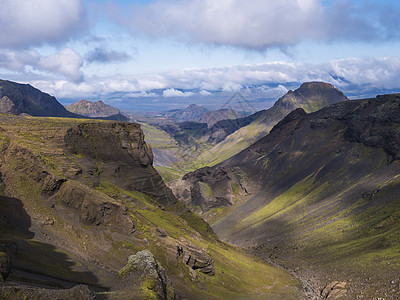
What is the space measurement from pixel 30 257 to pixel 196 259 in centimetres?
4790

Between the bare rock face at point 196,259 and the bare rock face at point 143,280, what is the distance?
34889 millimetres

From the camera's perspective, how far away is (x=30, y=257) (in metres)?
56.0

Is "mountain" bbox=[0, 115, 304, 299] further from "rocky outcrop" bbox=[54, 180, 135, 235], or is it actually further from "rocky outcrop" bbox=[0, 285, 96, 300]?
"rocky outcrop" bbox=[54, 180, 135, 235]

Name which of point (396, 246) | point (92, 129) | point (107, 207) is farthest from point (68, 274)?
point (396, 246)

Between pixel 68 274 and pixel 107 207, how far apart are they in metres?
30.2

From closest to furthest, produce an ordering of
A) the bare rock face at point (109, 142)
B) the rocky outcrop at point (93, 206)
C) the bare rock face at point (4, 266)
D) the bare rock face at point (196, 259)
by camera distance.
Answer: the bare rock face at point (4, 266) → the rocky outcrop at point (93, 206) → the bare rock face at point (196, 259) → the bare rock face at point (109, 142)

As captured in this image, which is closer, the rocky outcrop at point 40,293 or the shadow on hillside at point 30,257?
the rocky outcrop at point 40,293

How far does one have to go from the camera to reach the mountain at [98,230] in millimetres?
50469

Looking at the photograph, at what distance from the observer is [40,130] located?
101250 millimetres

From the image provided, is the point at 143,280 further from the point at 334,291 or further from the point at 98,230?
the point at 334,291

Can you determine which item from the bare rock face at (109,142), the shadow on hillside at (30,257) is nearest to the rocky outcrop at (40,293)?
the shadow on hillside at (30,257)

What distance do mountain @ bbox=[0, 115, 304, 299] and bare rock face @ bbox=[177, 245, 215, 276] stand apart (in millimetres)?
323

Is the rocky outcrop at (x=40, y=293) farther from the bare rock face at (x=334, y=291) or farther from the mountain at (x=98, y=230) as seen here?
the bare rock face at (x=334, y=291)

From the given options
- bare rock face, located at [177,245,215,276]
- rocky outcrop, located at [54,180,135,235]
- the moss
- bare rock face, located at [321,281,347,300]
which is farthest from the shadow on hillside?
bare rock face, located at [321,281,347,300]
